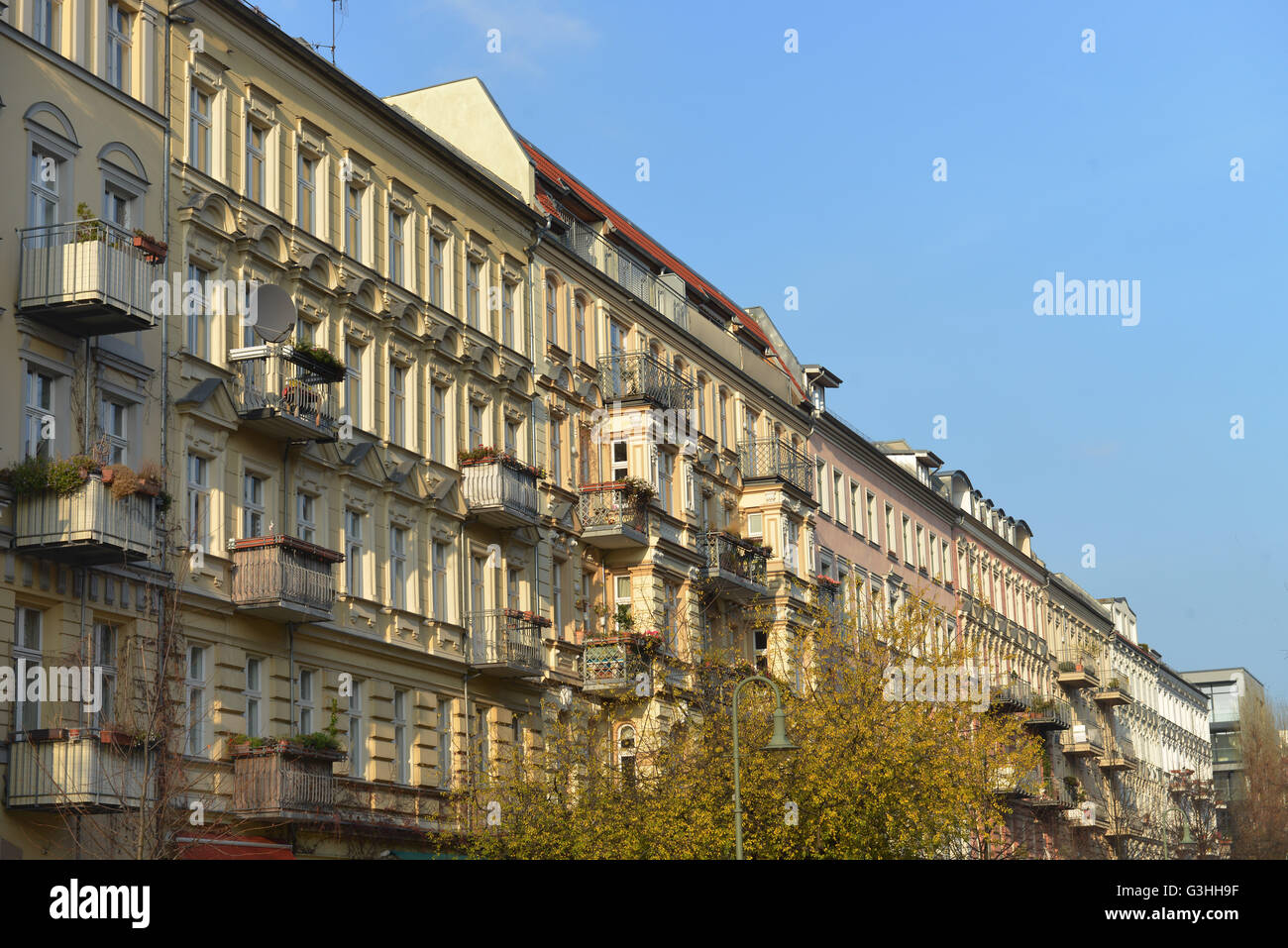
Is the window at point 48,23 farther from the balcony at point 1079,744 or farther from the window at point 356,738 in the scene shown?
the balcony at point 1079,744

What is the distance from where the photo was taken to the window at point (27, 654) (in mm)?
24703

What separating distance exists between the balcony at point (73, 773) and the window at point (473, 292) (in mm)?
17500

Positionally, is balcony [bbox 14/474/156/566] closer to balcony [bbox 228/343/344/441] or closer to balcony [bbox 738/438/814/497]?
balcony [bbox 228/343/344/441]

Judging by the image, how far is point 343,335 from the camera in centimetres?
3481

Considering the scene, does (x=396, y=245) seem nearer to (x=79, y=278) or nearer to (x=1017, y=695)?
(x=79, y=278)

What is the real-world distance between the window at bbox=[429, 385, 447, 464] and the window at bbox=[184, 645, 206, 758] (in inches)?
377

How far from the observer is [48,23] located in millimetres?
27578

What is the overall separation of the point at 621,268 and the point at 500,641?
44.6 ft

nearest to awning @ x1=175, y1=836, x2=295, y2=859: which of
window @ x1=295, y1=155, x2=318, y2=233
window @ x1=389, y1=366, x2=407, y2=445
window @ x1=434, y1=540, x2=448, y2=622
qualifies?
window @ x1=434, y1=540, x2=448, y2=622

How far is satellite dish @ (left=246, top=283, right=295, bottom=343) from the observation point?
102 ft

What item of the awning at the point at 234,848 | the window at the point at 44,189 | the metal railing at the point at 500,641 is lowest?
the awning at the point at 234,848

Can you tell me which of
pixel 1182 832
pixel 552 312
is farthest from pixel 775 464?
pixel 1182 832

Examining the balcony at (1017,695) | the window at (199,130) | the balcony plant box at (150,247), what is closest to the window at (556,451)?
the window at (199,130)
